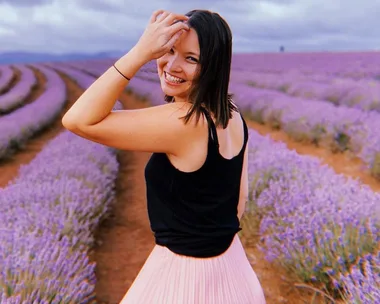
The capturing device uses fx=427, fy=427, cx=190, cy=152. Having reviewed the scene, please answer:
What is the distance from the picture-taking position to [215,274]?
3.89ft

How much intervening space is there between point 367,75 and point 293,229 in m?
15.4

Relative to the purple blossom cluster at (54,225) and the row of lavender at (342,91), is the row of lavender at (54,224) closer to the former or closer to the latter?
the purple blossom cluster at (54,225)

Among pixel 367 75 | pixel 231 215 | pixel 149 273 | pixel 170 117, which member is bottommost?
pixel 367 75

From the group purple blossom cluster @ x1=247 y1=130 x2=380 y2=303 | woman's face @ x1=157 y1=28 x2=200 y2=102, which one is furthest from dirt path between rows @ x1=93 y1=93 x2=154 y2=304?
woman's face @ x1=157 y1=28 x2=200 y2=102

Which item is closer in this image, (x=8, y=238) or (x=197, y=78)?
(x=197, y=78)

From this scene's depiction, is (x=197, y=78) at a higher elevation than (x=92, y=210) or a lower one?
higher

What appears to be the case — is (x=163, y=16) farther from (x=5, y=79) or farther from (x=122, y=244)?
(x=5, y=79)

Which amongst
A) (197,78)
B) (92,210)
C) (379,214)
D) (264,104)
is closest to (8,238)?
(92,210)

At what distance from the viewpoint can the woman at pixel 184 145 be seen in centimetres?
104

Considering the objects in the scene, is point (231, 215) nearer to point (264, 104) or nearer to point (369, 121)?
point (369, 121)

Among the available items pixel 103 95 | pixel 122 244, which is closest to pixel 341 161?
pixel 122 244

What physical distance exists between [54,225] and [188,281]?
7.68ft

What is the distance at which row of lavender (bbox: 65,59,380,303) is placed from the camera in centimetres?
263

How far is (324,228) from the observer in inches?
112
